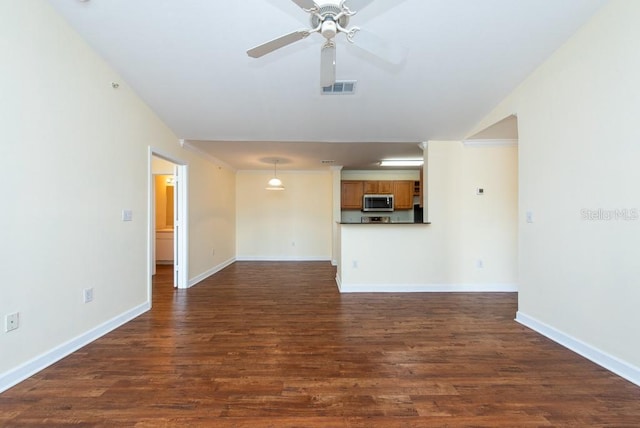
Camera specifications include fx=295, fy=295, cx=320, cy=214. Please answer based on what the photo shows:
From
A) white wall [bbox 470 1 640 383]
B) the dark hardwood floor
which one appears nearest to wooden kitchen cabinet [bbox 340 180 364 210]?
the dark hardwood floor

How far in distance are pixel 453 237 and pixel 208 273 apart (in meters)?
4.21

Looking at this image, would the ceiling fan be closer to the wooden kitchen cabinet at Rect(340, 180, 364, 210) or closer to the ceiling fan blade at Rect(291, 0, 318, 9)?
the ceiling fan blade at Rect(291, 0, 318, 9)

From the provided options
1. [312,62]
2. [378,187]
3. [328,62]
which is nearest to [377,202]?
[378,187]

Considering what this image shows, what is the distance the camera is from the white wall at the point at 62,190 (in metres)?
1.95

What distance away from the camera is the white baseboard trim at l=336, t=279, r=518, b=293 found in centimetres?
430

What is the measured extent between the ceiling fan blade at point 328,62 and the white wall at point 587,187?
6.68 ft

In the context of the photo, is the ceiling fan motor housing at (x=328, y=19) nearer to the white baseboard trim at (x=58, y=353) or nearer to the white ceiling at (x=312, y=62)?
the white ceiling at (x=312, y=62)

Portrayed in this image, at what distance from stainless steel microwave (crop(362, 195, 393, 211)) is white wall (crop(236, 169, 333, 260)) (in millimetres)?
897

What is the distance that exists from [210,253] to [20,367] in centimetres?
359

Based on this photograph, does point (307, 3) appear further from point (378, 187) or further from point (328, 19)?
point (378, 187)

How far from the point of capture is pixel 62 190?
2.33m

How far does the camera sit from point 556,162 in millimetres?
2656

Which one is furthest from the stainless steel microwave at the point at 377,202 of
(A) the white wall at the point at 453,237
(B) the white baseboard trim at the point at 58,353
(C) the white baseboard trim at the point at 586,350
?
(B) the white baseboard trim at the point at 58,353

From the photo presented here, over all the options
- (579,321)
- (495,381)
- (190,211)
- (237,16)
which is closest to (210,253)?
(190,211)
